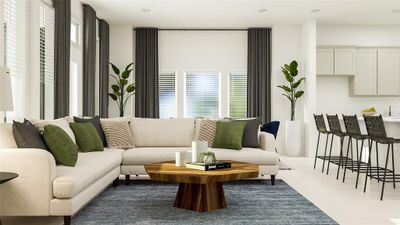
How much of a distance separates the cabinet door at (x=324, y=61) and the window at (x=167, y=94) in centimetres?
342

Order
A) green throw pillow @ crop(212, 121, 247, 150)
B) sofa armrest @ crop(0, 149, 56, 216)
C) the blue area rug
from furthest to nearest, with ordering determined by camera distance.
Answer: green throw pillow @ crop(212, 121, 247, 150), the blue area rug, sofa armrest @ crop(0, 149, 56, 216)

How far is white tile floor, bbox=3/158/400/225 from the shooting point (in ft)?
11.7

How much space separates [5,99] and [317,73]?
287 inches

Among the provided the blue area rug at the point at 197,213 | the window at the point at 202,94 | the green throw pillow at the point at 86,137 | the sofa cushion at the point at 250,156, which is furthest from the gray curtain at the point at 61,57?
the window at the point at 202,94

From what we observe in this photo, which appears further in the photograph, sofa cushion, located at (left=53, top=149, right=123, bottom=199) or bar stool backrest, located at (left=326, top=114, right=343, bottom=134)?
bar stool backrest, located at (left=326, top=114, right=343, bottom=134)

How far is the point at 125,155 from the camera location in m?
5.18

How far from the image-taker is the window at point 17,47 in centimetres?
505

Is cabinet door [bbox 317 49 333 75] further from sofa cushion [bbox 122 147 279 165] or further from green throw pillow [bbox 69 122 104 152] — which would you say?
green throw pillow [bbox 69 122 104 152]

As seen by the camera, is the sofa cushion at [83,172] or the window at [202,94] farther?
the window at [202,94]

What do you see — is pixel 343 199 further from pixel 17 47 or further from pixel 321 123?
pixel 17 47

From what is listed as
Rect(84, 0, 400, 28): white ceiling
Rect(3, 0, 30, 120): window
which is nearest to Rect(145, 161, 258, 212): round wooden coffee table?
Rect(3, 0, 30, 120): window

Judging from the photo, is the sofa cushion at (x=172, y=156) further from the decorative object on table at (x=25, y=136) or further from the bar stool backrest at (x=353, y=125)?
the decorative object on table at (x=25, y=136)

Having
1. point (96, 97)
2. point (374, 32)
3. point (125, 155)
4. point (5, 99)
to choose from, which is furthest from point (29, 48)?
point (374, 32)

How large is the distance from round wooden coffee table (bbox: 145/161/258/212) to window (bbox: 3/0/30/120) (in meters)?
2.41
